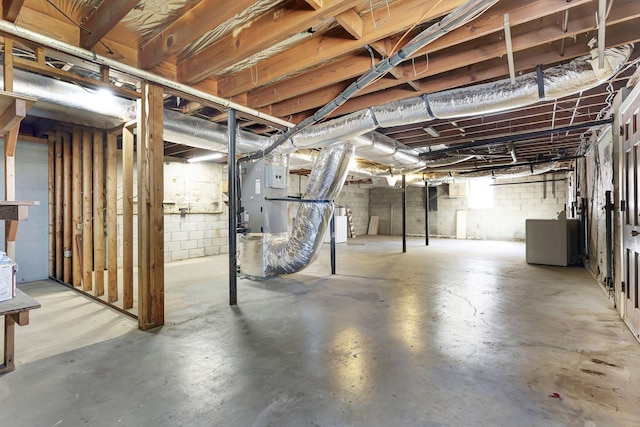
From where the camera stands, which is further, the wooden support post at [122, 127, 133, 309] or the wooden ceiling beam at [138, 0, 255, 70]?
the wooden support post at [122, 127, 133, 309]

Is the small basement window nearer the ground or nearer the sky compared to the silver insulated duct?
nearer the ground

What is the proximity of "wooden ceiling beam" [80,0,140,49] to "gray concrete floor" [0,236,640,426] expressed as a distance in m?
2.09

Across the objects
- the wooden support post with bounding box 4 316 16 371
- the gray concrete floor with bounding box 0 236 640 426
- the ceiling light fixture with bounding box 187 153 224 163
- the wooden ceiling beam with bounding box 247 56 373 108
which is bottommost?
the gray concrete floor with bounding box 0 236 640 426

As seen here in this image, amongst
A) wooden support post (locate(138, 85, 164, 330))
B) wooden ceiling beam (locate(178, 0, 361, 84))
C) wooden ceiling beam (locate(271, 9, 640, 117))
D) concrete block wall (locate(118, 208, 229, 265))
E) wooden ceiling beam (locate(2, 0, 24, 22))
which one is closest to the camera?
wooden ceiling beam (locate(2, 0, 24, 22))

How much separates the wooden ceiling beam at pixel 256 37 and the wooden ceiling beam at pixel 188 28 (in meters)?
0.28

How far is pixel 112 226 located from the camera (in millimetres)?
3148

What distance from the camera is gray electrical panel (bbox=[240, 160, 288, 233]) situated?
3979mm

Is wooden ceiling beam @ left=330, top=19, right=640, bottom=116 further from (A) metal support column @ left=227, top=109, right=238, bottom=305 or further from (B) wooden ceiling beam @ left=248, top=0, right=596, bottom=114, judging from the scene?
(A) metal support column @ left=227, top=109, right=238, bottom=305

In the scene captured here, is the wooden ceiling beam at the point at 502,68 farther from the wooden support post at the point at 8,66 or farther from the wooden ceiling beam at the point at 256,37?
the wooden support post at the point at 8,66

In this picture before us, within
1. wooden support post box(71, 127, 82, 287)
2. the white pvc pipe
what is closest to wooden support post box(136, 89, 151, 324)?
the white pvc pipe

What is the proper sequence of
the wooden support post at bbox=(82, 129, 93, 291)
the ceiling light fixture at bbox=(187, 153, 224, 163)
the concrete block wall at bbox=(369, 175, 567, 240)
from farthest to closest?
the concrete block wall at bbox=(369, 175, 567, 240) < the ceiling light fixture at bbox=(187, 153, 224, 163) < the wooden support post at bbox=(82, 129, 93, 291)

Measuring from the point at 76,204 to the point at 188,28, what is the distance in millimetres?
2934

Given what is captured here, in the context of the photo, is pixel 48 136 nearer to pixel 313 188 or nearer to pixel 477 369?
pixel 313 188

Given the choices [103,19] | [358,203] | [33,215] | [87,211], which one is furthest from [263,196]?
[358,203]
